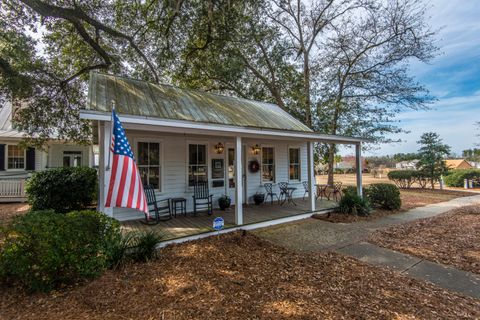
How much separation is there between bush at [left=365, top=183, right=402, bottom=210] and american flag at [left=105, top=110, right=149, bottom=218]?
29.6 ft

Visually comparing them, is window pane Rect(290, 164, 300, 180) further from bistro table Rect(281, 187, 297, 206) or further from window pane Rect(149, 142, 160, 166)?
window pane Rect(149, 142, 160, 166)

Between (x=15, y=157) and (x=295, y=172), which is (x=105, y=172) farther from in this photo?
(x=15, y=157)

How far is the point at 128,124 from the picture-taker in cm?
472

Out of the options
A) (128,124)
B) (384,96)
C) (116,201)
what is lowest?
(116,201)

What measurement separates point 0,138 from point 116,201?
12.5 metres

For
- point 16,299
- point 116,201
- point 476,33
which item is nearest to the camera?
point 16,299

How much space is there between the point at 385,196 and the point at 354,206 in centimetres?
200

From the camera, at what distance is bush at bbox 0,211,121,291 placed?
3096mm

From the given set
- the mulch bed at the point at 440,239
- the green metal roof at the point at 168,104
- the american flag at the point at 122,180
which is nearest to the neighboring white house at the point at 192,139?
the green metal roof at the point at 168,104

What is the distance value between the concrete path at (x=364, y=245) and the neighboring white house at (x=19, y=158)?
38.1ft

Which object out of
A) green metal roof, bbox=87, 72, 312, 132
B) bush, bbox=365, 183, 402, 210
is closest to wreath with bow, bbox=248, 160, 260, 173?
green metal roof, bbox=87, 72, 312, 132

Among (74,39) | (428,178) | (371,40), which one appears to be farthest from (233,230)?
(428,178)

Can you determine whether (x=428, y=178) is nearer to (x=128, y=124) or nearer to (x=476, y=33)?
(x=476, y=33)

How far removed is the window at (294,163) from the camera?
34.3ft
